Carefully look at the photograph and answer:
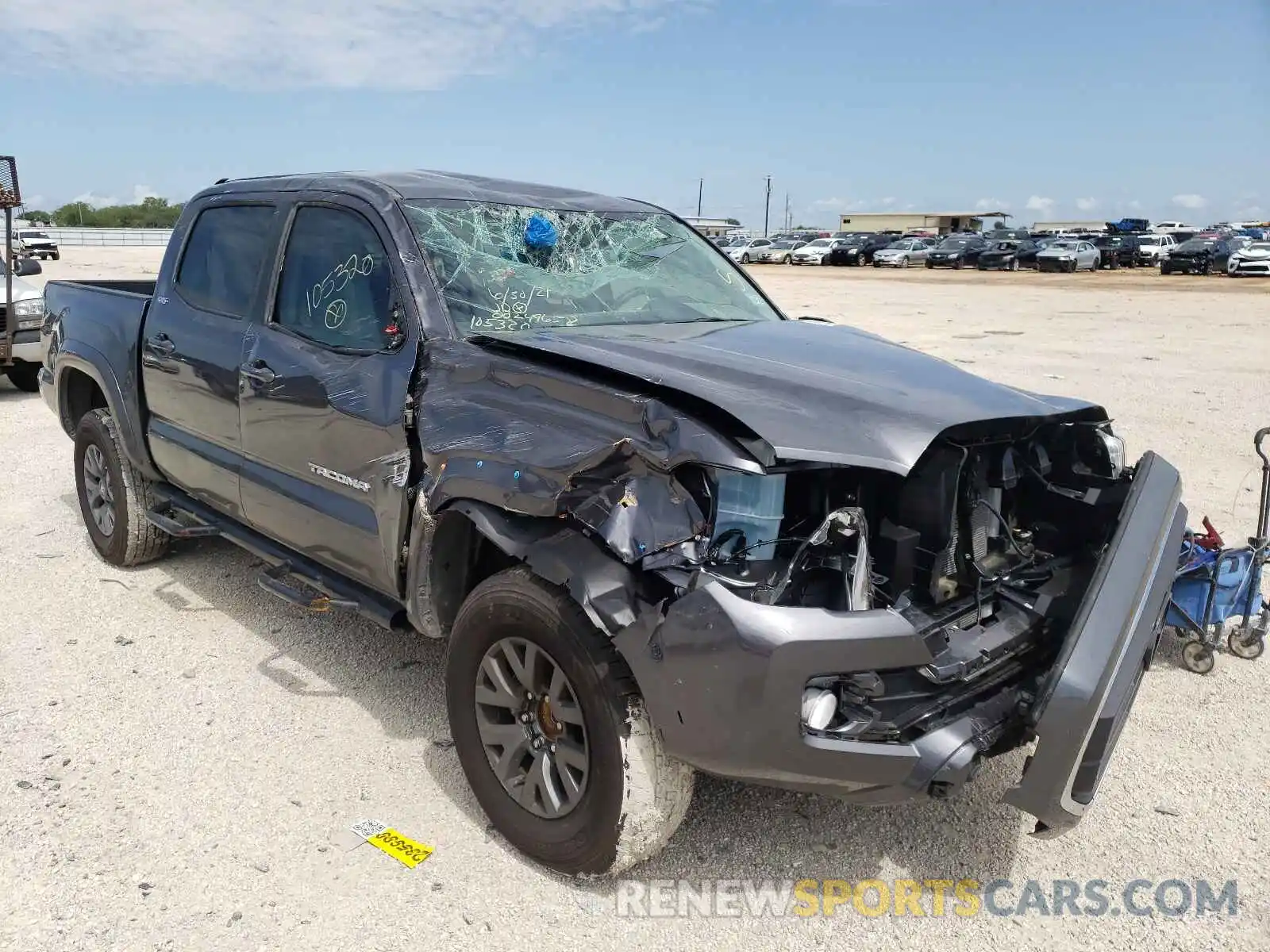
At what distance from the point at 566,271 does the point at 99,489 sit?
3148 mm

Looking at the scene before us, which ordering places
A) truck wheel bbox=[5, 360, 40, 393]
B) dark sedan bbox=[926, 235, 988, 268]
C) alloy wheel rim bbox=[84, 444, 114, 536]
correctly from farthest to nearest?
1. dark sedan bbox=[926, 235, 988, 268]
2. truck wheel bbox=[5, 360, 40, 393]
3. alloy wheel rim bbox=[84, 444, 114, 536]

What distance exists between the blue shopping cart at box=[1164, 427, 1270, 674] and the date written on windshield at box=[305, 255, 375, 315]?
10.9 ft

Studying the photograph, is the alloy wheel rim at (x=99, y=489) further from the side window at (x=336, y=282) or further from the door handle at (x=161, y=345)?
the side window at (x=336, y=282)

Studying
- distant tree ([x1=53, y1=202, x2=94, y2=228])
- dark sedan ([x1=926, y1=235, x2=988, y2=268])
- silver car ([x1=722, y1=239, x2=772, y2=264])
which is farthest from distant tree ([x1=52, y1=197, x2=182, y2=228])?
dark sedan ([x1=926, y1=235, x2=988, y2=268])

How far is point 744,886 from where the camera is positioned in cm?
285

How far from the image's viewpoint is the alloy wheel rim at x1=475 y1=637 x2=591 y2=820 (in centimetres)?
270

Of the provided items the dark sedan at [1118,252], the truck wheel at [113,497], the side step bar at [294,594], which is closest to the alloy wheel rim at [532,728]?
the side step bar at [294,594]

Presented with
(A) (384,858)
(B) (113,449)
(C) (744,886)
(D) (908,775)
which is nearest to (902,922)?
(C) (744,886)

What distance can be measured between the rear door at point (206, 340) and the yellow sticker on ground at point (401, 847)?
1677 mm

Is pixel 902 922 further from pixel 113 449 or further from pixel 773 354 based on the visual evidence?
pixel 113 449

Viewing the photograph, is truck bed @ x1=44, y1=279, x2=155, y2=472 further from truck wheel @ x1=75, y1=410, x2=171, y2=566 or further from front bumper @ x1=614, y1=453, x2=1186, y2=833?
front bumper @ x1=614, y1=453, x2=1186, y2=833

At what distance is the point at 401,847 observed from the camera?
9.77 ft

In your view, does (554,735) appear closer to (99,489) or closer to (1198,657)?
(1198,657)

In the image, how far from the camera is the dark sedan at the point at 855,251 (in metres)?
48.2
